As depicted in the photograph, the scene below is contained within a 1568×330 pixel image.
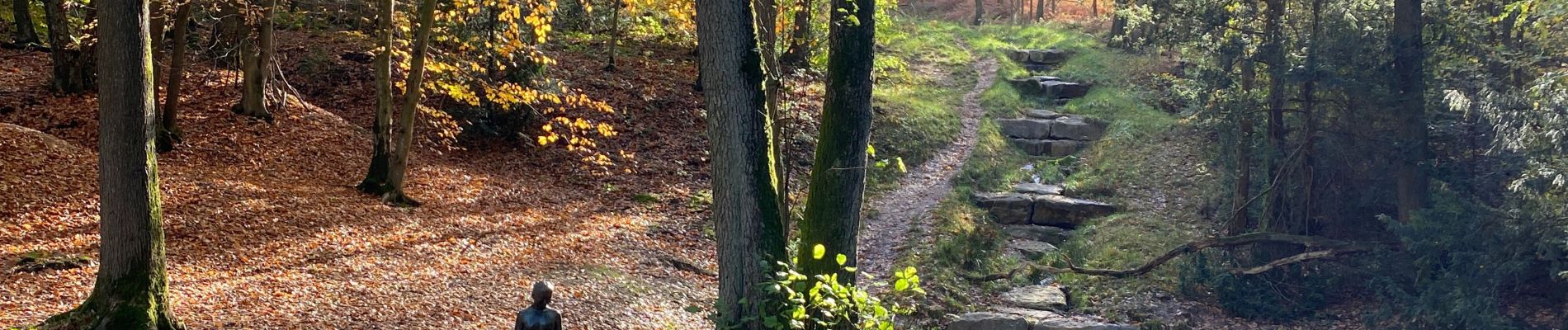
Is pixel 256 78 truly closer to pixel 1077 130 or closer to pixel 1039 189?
pixel 1039 189

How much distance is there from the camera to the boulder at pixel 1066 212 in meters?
15.8

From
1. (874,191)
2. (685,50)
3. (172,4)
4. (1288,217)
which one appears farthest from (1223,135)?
(172,4)

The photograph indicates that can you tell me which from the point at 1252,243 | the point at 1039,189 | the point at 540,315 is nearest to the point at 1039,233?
the point at 1039,189

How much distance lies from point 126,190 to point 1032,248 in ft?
37.1

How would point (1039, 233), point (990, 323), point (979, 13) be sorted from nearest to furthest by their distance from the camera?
point (990, 323)
point (1039, 233)
point (979, 13)

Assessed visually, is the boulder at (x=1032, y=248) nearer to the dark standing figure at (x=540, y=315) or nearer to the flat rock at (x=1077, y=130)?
the flat rock at (x=1077, y=130)

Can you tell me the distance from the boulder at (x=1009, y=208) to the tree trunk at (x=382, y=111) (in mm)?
9005

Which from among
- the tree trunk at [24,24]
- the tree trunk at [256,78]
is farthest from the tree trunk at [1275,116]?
the tree trunk at [24,24]

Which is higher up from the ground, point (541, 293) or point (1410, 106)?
point (1410, 106)

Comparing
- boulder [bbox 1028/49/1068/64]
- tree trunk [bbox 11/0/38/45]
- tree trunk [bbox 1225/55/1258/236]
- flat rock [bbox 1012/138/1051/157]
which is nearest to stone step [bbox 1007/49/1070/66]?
boulder [bbox 1028/49/1068/64]

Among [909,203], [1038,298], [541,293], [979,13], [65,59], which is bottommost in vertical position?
[1038,298]

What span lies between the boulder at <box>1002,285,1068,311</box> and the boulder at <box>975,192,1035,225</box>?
9.54ft

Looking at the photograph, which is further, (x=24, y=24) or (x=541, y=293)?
(x=24, y=24)

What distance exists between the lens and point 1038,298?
12539mm
